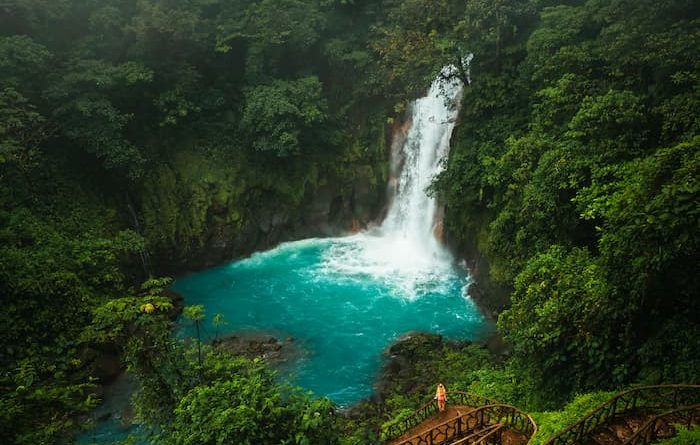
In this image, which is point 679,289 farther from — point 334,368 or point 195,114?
point 195,114

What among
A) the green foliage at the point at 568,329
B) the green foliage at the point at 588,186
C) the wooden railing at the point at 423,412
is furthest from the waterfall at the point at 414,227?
the green foliage at the point at 568,329

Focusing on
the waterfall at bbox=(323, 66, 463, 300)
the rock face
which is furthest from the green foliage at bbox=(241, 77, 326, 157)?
the rock face

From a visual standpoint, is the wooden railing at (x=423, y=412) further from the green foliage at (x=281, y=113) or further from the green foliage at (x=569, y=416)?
the green foliage at (x=281, y=113)

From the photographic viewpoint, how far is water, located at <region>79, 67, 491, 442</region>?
16844 millimetres

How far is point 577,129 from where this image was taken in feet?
42.0

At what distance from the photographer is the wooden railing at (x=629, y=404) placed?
24.2 ft

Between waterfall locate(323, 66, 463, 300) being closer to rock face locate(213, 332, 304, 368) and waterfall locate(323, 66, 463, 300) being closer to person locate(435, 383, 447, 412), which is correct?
rock face locate(213, 332, 304, 368)

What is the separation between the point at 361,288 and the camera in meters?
20.5

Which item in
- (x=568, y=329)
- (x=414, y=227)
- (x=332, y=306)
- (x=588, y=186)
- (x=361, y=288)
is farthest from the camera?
(x=414, y=227)

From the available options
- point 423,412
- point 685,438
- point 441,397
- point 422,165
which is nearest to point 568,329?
point 441,397

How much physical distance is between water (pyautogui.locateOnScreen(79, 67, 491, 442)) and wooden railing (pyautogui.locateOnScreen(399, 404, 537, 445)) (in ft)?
16.0

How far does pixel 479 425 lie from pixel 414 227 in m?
14.0

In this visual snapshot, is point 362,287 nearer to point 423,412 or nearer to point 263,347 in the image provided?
A: point 263,347

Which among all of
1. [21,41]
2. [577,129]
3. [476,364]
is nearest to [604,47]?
[577,129]
